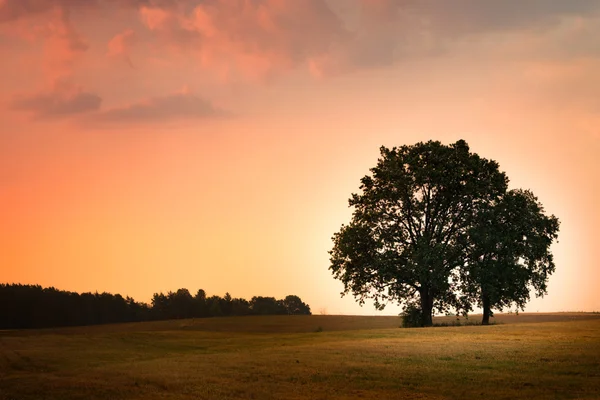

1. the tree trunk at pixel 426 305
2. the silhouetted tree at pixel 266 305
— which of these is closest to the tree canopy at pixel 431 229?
the tree trunk at pixel 426 305

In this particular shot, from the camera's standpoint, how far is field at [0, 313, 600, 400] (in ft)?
98.8

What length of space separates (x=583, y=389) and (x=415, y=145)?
1939 inches

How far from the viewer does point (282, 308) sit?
7407 inches

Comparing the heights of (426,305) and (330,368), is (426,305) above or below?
above

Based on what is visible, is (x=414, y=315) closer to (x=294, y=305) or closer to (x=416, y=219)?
(x=416, y=219)

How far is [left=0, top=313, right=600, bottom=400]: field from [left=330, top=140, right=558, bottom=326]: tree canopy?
1126cm

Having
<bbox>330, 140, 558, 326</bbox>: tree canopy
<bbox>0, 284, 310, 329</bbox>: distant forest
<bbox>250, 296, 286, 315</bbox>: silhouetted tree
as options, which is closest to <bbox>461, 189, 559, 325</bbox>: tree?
<bbox>330, 140, 558, 326</bbox>: tree canopy

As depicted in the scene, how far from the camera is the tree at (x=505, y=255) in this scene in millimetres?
71688

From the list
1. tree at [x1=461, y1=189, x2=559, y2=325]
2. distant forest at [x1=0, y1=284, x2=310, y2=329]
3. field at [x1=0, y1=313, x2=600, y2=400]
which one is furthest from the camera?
distant forest at [x1=0, y1=284, x2=310, y2=329]

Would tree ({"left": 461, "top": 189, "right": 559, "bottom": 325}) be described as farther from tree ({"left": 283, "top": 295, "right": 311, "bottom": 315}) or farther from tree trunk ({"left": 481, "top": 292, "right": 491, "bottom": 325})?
tree ({"left": 283, "top": 295, "right": 311, "bottom": 315})

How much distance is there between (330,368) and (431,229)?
132 ft

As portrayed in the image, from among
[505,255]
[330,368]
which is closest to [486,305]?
[505,255]

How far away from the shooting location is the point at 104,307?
154 m

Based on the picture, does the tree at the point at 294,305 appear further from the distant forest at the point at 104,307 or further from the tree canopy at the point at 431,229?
the tree canopy at the point at 431,229
